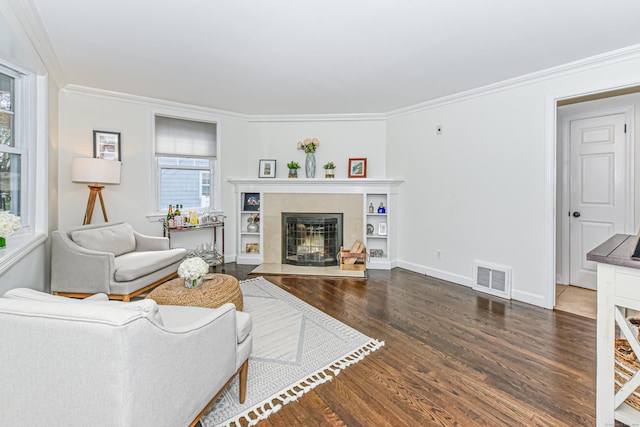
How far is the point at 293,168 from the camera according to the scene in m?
4.63

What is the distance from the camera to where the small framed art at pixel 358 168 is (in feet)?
15.2

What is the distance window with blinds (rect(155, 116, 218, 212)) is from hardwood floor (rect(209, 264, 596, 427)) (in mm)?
2415

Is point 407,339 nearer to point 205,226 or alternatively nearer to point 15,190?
point 205,226

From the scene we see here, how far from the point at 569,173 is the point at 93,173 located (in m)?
5.57

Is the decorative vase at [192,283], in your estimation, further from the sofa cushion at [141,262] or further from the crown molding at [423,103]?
the crown molding at [423,103]

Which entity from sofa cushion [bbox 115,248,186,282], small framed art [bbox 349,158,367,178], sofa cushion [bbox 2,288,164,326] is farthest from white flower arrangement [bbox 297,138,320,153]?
sofa cushion [bbox 2,288,164,326]

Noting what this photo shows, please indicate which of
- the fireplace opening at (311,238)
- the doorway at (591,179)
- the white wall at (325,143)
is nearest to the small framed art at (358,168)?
the white wall at (325,143)

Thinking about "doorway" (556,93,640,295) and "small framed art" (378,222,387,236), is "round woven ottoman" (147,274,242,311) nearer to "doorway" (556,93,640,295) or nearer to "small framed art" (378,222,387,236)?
"small framed art" (378,222,387,236)

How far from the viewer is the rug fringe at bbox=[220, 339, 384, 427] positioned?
60.9 inches

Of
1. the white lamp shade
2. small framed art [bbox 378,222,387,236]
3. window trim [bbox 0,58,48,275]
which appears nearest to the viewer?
window trim [bbox 0,58,48,275]

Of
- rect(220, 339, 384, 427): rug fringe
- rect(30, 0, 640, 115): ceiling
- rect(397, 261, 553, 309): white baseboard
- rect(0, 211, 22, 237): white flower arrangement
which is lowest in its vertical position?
rect(220, 339, 384, 427): rug fringe

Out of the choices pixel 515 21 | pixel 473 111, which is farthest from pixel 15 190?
pixel 473 111

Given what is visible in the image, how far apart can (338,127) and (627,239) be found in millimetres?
3627

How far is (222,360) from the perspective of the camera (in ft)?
4.56
